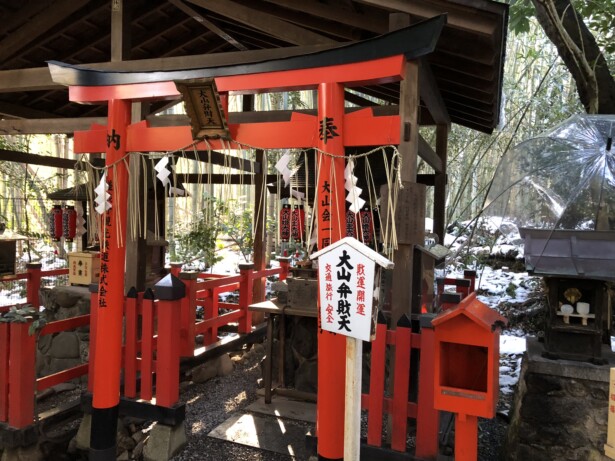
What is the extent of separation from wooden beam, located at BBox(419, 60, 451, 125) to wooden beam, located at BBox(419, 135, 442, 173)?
1.51 feet

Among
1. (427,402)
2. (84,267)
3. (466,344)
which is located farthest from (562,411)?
(84,267)

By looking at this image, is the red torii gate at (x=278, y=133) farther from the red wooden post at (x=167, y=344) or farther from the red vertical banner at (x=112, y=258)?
the red wooden post at (x=167, y=344)

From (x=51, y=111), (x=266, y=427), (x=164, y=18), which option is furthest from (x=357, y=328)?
(x=51, y=111)

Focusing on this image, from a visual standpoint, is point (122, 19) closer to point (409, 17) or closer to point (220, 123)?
point (220, 123)

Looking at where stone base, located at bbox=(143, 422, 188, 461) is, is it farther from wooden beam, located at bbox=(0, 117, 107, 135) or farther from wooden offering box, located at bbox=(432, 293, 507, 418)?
wooden beam, located at bbox=(0, 117, 107, 135)

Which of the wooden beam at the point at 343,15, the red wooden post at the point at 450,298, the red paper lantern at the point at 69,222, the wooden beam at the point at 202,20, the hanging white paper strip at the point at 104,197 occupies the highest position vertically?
the wooden beam at the point at 202,20

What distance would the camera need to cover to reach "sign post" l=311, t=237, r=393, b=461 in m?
2.46

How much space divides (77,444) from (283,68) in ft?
13.2

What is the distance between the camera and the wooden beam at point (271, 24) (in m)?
4.88

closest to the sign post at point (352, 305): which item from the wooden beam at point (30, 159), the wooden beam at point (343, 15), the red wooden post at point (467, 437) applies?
the red wooden post at point (467, 437)

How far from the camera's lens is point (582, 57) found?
5.64m

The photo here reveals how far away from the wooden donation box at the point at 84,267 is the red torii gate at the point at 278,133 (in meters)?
A: 3.11

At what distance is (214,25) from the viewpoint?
6.00 metres

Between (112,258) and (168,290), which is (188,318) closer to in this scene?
(168,290)
